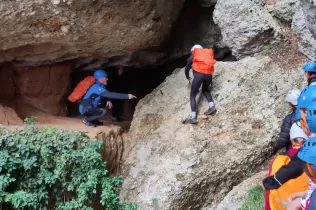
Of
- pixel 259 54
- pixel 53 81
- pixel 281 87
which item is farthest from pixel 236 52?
pixel 53 81

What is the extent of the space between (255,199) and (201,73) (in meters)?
2.04

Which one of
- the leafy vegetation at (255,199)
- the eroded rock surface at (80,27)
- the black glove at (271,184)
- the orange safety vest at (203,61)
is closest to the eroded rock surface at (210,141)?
the leafy vegetation at (255,199)

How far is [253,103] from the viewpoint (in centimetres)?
634

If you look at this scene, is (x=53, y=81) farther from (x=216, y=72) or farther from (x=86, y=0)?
(x=216, y=72)

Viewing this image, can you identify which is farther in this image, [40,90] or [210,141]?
[40,90]

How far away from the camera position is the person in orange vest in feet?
20.2

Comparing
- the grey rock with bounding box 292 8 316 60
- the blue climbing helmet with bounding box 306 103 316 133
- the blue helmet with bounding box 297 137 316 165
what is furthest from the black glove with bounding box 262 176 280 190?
the grey rock with bounding box 292 8 316 60

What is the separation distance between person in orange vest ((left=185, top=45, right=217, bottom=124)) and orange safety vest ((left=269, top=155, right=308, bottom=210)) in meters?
2.39

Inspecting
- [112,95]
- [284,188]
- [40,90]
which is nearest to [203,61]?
[112,95]

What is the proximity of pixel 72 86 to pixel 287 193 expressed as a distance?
6.16 meters

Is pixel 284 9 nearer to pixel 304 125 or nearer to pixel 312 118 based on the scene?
pixel 304 125

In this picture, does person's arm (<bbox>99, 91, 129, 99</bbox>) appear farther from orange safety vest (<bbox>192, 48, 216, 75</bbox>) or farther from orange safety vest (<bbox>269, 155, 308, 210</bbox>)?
orange safety vest (<bbox>269, 155, 308, 210</bbox>)

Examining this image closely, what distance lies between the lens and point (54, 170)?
18.9 feet

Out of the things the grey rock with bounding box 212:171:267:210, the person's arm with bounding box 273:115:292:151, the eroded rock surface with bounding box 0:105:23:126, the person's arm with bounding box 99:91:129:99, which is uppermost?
the person's arm with bounding box 99:91:129:99
